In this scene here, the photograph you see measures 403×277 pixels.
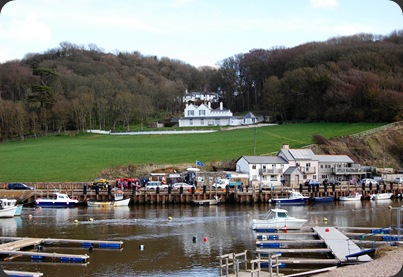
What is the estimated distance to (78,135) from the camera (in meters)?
109


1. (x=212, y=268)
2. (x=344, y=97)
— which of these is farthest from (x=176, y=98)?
(x=212, y=268)

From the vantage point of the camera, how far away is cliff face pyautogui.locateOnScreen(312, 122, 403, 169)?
267 feet

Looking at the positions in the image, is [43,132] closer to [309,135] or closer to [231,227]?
[309,135]

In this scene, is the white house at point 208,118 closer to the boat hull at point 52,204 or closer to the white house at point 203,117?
the white house at point 203,117

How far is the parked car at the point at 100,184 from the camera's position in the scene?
208 ft

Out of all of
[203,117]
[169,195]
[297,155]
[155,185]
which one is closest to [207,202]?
[169,195]

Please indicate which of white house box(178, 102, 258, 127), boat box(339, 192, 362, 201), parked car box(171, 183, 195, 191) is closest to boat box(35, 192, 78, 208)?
parked car box(171, 183, 195, 191)

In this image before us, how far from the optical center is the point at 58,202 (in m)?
58.6

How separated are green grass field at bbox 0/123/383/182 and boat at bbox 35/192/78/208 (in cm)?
810

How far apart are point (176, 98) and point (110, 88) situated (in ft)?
60.6

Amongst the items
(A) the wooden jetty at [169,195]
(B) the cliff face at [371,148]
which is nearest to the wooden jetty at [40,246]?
(A) the wooden jetty at [169,195]

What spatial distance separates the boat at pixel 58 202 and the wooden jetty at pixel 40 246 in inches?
806

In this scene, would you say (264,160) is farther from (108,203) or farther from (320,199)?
(108,203)

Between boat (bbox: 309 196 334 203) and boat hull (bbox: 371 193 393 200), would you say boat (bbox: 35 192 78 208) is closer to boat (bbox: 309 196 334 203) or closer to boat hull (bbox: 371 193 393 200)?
boat (bbox: 309 196 334 203)
